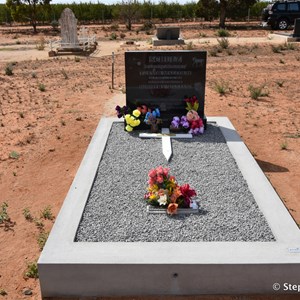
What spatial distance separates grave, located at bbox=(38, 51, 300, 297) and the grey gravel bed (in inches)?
0.5

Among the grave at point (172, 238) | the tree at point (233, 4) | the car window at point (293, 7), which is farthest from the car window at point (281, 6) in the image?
the grave at point (172, 238)

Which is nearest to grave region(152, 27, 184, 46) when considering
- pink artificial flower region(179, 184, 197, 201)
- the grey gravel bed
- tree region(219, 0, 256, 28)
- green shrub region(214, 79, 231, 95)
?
green shrub region(214, 79, 231, 95)

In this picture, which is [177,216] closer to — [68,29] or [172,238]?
[172,238]

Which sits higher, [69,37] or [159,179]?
[69,37]

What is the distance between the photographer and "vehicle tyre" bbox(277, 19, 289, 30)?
28.7 m

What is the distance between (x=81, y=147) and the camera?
739 cm

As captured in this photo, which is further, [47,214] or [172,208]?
[47,214]

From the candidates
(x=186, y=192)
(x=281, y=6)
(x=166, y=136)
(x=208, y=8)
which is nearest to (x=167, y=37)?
(x=281, y=6)

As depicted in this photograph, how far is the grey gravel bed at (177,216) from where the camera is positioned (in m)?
3.97

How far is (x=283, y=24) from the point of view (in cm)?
2895

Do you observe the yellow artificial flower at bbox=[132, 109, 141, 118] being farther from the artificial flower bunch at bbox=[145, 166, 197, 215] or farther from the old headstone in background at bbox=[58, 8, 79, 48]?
the old headstone in background at bbox=[58, 8, 79, 48]

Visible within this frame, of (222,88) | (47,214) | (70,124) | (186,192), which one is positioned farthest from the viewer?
(222,88)

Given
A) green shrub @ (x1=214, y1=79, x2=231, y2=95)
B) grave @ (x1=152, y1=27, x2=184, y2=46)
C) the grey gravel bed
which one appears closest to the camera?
the grey gravel bed

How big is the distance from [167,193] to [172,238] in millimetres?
675
